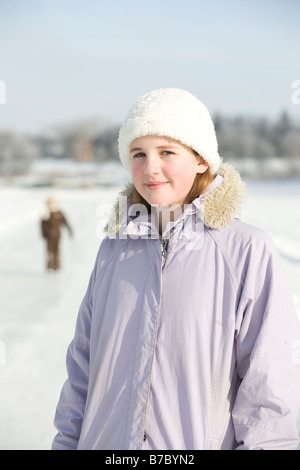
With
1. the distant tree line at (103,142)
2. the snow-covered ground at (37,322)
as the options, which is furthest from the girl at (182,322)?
the distant tree line at (103,142)

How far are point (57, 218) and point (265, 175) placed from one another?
44689 millimetres

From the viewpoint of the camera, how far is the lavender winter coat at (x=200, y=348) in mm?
1229

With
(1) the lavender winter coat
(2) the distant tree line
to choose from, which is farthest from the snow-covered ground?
(2) the distant tree line

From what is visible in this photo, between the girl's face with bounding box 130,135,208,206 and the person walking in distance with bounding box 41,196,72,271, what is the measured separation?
22.2 ft

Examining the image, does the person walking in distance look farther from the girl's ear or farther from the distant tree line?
the distant tree line

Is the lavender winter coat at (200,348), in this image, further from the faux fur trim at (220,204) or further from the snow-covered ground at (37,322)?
the snow-covered ground at (37,322)

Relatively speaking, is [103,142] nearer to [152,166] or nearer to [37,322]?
[37,322]

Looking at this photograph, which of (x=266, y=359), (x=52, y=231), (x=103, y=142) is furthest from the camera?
(x=103, y=142)

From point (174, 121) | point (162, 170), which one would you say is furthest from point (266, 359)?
point (174, 121)

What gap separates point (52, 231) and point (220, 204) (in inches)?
282

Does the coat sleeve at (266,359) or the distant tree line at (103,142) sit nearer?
the coat sleeve at (266,359)

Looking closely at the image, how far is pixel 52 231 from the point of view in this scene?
833cm

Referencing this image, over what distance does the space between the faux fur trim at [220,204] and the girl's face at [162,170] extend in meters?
0.08

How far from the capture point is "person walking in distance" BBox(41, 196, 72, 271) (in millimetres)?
8039
